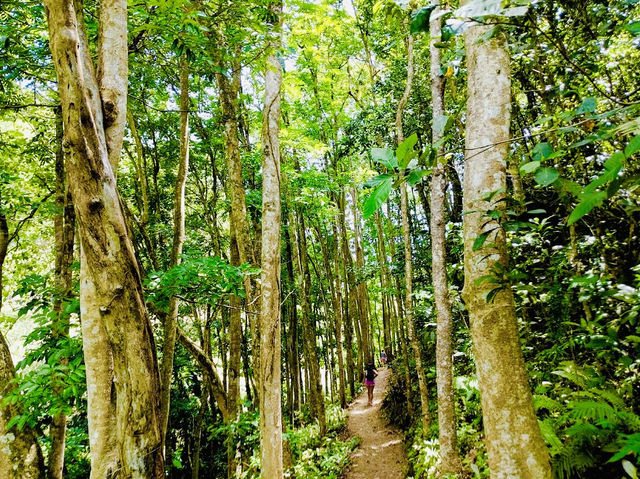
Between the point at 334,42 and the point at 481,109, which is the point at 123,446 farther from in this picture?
the point at 334,42

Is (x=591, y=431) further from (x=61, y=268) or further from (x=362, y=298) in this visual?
(x=362, y=298)

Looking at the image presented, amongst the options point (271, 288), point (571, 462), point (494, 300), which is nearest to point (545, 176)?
point (494, 300)

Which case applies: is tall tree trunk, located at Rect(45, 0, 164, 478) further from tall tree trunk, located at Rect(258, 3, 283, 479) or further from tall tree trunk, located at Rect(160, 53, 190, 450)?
tall tree trunk, located at Rect(160, 53, 190, 450)

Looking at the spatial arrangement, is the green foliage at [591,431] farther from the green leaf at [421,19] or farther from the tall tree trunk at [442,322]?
the green leaf at [421,19]

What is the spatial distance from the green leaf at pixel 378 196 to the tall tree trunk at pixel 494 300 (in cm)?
60

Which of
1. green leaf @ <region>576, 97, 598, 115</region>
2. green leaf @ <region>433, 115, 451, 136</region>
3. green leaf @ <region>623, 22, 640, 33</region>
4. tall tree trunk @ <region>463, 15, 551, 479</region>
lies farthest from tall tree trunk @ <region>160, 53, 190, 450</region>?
green leaf @ <region>623, 22, 640, 33</region>

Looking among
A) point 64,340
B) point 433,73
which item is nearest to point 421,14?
point 433,73

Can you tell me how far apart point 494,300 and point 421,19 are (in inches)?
59.4

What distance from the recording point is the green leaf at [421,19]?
55.9 inches

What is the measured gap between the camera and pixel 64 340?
393cm

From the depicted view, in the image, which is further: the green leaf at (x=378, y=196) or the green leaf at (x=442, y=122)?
the green leaf at (x=442, y=122)

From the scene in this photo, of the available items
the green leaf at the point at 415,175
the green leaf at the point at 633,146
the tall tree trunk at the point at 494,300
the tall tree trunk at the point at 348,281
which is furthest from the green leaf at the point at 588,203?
the tall tree trunk at the point at 348,281

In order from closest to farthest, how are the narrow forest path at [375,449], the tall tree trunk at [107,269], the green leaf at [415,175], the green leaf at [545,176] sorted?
the green leaf at [545,176] < the green leaf at [415,175] < the tall tree trunk at [107,269] < the narrow forest path at [375,449]

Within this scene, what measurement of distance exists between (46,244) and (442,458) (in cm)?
1334
